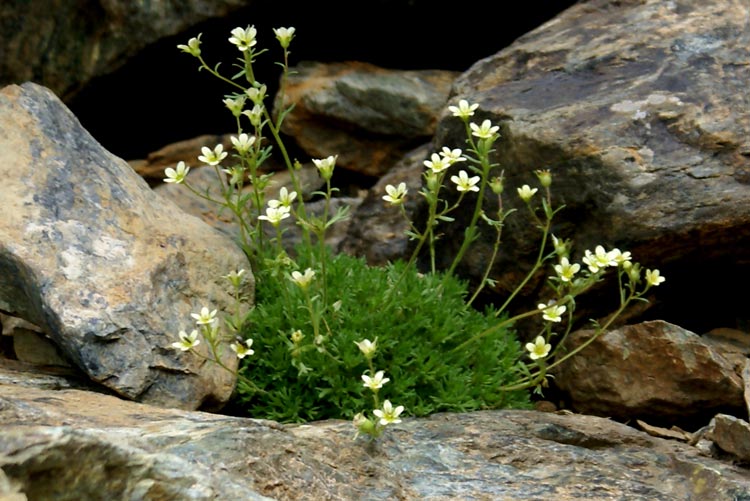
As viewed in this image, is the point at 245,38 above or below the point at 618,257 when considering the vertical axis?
above

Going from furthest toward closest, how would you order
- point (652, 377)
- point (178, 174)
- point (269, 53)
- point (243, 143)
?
point (269, 53) → point (652, 377) → point (178, 174) → point (243, 143)

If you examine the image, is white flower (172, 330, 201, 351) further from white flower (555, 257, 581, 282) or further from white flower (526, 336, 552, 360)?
white flower (555, 257, 581, 282)

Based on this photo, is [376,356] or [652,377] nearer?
[376,356]

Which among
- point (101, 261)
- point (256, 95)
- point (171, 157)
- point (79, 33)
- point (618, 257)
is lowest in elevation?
point (618, 257)

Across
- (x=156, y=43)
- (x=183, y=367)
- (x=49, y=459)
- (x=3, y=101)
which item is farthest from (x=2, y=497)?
(x=156, y=43)

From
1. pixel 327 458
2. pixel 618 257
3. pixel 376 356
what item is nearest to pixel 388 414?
pixel 327 458

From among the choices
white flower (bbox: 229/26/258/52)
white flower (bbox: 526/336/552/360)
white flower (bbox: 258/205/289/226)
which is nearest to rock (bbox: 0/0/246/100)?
white flower (bbox: 229/26/258/52)

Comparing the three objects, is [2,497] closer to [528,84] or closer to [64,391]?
[64,391]

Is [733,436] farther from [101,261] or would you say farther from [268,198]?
[268,198]

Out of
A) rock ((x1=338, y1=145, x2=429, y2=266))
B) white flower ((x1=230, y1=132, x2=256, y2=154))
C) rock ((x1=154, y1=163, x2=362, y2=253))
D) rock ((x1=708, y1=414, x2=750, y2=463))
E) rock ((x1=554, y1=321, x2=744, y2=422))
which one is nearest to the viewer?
rock ((x1=708, y1=414, x2=750, y2=463))
